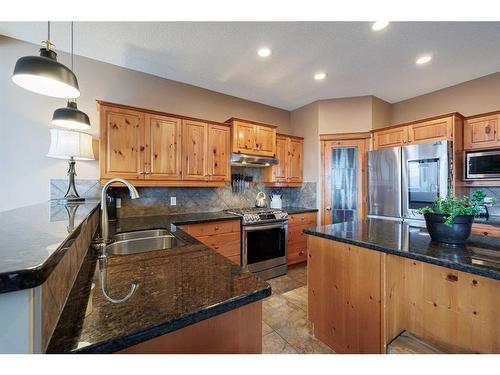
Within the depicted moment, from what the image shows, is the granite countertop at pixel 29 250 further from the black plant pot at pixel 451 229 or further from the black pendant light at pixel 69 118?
the black plant pot at pixel 451 229

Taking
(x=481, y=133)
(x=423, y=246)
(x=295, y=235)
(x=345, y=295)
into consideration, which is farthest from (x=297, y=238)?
(x=481, y=133)

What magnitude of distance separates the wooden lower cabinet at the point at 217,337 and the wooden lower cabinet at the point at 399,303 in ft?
3.17

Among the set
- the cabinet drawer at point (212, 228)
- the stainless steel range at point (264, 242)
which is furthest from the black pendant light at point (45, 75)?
the stainless steel range at point (264, 242)

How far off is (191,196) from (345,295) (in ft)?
7.61

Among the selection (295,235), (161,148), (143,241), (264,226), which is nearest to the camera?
(143,241)

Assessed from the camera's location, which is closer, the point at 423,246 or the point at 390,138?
the point at 423,246

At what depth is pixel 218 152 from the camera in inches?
119

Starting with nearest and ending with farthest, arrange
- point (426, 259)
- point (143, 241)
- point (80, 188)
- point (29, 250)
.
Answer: point (29, 250), point (426, 259), point (143, 241), point (80, 188)

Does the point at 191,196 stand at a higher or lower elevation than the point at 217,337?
higher

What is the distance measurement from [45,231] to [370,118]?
13.2 feet

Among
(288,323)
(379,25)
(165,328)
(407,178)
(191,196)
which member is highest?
(379,25)

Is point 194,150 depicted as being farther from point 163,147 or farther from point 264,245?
point 264,245

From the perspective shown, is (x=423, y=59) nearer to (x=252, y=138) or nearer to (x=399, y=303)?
(x=252, y=138)
